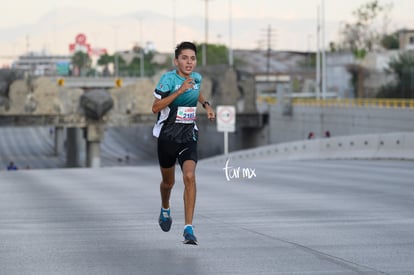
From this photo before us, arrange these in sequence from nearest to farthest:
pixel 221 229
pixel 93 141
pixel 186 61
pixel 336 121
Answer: pixel 186 61 → pixel 221 229 → pixel 336 121 → pixel 93 141

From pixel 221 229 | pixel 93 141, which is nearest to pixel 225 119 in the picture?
pixel 221 229

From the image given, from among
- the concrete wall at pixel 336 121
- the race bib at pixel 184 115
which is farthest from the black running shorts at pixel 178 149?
the concrete wall at pixel 336 121

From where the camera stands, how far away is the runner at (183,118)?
10.5 metres

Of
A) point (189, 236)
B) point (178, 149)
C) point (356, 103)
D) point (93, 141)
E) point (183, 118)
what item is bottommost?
point (93, 141)

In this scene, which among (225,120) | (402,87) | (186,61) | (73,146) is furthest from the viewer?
(73,146)

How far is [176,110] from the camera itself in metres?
10.6

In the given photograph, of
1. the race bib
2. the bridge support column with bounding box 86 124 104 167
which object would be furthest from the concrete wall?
the race bib

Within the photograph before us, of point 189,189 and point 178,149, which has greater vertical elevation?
point 178,149

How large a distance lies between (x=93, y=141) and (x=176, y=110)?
276ft

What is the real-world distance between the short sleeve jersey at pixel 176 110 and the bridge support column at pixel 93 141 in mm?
82905

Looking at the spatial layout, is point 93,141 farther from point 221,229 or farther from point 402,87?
point 221,229

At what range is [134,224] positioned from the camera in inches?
510

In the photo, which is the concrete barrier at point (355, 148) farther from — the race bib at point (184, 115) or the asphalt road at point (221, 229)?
the race bib at point (184, 115)

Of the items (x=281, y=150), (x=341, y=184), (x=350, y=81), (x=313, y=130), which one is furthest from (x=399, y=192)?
(x=350, y=81)
